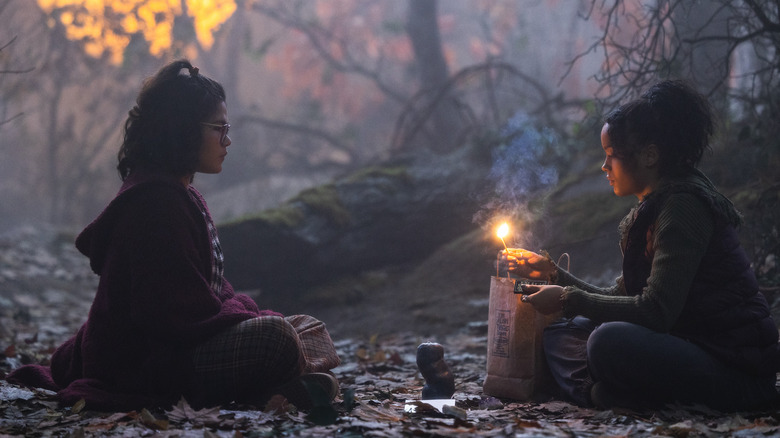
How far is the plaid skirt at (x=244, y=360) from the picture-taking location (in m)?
3.27

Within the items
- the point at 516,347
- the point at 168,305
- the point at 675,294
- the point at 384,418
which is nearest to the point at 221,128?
the point at 168,305

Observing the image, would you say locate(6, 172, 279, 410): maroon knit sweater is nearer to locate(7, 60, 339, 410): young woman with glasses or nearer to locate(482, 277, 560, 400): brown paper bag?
locate(7, 60, 339, 410): young woman with glasses

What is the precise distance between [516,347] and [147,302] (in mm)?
1907

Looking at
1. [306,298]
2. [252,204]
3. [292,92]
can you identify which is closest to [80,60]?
[252,204]

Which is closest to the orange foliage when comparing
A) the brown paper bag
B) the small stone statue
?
the small stone statue

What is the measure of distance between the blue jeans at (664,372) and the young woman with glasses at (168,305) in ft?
4.41

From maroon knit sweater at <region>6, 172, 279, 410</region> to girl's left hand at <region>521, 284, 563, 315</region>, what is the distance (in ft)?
4.83

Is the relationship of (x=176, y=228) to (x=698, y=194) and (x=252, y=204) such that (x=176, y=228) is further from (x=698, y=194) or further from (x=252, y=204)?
(x=252, y=204)

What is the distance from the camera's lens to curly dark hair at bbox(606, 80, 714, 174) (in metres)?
3.13

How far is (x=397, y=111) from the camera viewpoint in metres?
26.7

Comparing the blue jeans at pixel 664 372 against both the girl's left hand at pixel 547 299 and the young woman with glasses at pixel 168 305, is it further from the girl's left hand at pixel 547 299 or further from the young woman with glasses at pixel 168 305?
the young woman with glasses at pixel 168 305

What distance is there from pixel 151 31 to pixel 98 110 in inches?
110

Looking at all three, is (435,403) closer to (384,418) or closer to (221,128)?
(384,418)

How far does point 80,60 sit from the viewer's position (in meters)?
18.1
